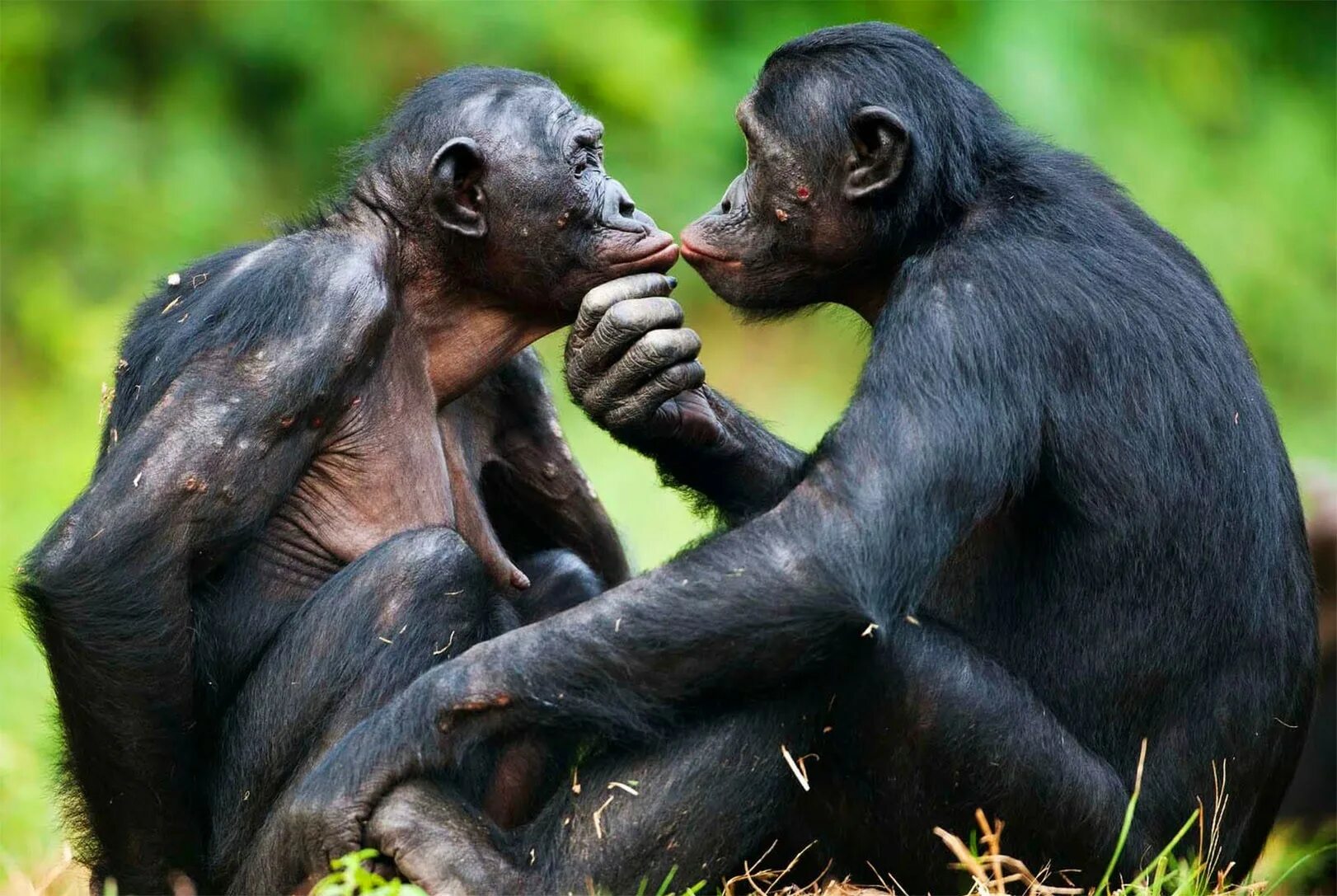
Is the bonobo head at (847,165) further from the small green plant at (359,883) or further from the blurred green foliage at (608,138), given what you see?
the blurred green foliage at (608,138)

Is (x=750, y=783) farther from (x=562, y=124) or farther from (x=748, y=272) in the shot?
(x=562, y=124)

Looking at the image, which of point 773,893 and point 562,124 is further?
point 562,124

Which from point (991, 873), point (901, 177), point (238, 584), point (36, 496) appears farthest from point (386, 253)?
point (36, 496)

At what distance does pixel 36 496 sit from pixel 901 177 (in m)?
6.91

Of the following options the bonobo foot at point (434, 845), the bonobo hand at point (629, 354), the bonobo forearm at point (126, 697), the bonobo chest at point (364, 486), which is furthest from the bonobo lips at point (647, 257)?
the bonobo foot at point (434, 845)

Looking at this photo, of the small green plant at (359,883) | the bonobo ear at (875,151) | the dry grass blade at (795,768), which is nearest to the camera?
the small green plant at (359,883)

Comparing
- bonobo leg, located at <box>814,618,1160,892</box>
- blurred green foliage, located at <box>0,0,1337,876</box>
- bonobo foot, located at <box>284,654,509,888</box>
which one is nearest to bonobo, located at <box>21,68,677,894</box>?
bonobo foot, located at <box>284,654,509,888</box>

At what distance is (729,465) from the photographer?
5.48 meters

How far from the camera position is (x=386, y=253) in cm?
510

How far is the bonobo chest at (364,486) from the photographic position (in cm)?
491

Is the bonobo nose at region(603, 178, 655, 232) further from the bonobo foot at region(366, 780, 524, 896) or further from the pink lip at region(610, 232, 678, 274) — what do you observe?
the bonobo foot at region(366, 780, 524, 896)

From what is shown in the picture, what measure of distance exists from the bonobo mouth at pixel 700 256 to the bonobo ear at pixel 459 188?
624 mm

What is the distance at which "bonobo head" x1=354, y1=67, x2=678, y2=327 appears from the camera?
520 cm

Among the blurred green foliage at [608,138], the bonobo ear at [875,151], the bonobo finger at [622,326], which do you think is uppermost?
the blurred green foliage at [608,138]
